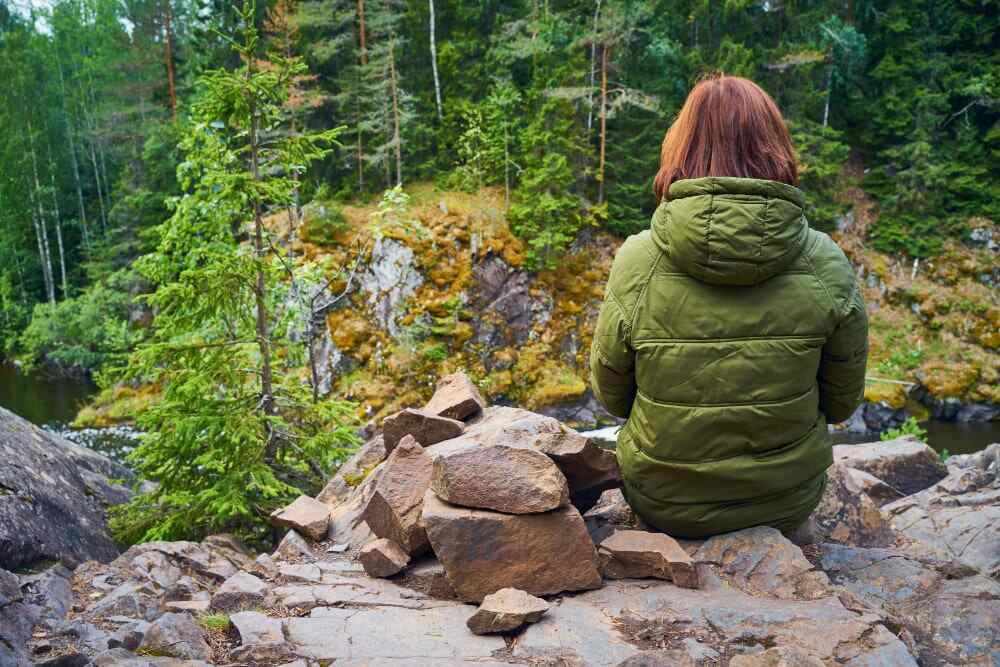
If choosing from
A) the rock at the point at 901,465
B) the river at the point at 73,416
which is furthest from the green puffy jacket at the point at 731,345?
the river at the point at 73,416

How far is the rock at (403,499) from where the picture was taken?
11.5 feet

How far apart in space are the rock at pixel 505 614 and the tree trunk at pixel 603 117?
19244mm

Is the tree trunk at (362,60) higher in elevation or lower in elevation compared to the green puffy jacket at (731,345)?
higher

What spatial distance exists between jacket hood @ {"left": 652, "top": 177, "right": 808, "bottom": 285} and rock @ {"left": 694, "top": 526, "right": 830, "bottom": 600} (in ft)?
4.10

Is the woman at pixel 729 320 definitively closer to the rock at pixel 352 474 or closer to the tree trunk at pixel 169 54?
the rock at pixel 352 474

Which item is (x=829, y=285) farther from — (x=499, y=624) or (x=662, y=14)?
(x=662, y=14)

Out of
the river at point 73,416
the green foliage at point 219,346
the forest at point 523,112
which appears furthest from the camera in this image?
the forest at point 523,112

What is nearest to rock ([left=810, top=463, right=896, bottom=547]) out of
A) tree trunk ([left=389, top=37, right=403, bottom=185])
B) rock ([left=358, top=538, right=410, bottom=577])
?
rock ([left=358, top=538, right=410, bottom=577])

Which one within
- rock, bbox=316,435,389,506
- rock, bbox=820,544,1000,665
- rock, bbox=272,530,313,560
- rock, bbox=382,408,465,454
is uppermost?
rock, bbox=382,408,465,454

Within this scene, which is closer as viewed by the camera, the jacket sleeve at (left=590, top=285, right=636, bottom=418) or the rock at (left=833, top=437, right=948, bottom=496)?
the jacket sleeve at (left=590, top=285, right=636, bottom=418)

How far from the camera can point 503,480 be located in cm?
321

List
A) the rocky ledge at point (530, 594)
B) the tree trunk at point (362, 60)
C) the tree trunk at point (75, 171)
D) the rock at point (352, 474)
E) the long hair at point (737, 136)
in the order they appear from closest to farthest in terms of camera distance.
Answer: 1. the rocky ledge at point (530, 594)
2. the long hair at point (737, 136)
3. the rock at point (352, 474)
4. the tree trunk at point (362, 60)
5. the tree trunk at point (75, 171)

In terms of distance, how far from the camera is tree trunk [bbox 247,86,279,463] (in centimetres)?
638

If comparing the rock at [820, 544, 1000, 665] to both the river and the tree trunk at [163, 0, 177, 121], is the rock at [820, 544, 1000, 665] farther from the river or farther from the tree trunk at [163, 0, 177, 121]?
the tree trunk at [163, 0, 177, 121]
